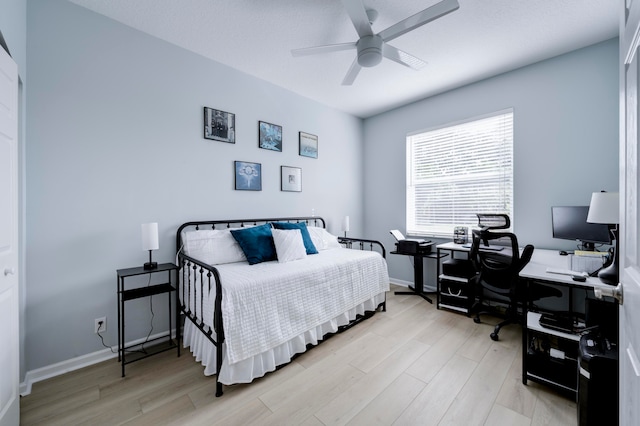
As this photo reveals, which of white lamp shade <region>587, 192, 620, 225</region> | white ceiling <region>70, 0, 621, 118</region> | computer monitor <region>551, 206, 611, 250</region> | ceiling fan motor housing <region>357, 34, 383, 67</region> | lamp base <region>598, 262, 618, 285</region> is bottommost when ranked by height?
lamp base <region>598, 262, 618, 285</region>

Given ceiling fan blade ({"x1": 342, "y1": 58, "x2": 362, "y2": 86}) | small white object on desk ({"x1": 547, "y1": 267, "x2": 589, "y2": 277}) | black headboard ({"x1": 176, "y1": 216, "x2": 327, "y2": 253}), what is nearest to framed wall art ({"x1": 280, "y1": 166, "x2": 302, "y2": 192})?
black headboard ({"x1": 176, "y1": 216, "x2": 327, "y2": 253})

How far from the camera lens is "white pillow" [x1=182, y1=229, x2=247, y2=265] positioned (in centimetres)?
239

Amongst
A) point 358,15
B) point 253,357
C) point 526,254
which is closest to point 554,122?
point 526,254

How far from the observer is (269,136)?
3.19 metres


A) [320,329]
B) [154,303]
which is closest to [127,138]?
[154,303]

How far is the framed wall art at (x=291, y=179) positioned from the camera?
11.0 feet

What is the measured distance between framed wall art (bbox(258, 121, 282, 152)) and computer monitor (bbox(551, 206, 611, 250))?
9.57ft

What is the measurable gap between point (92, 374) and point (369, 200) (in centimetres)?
376

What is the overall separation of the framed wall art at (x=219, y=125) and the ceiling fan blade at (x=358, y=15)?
1.57m

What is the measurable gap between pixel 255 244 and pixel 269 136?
137cm

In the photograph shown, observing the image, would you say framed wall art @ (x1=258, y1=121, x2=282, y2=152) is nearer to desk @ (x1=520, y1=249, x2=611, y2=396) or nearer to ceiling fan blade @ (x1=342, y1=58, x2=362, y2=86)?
ceiling fan blade @ (x1=342, y1=58, x2=362, y2=86)

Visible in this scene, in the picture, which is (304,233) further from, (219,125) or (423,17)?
(423,17)

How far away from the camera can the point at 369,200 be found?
443 centimetres

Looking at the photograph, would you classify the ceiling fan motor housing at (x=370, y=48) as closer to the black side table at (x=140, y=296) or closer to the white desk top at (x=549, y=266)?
the white desk top at (x=549, y=266)
